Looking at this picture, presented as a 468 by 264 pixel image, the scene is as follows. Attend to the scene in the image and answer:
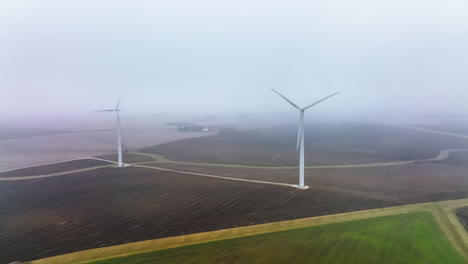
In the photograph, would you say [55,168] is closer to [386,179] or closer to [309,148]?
[386,179]

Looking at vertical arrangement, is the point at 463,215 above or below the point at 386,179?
below

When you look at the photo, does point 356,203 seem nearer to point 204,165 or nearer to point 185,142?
point 204,165

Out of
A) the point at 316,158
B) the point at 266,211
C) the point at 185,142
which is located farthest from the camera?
the point at 185,142

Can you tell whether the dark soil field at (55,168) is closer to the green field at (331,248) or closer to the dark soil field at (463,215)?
the green field at (331,248)

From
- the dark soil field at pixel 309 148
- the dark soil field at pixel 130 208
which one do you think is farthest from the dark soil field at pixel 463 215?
the dark soil field at pixel 309 148

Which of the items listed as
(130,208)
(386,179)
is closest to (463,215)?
(386,179)


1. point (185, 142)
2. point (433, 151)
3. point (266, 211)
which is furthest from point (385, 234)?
point (185, 142)
